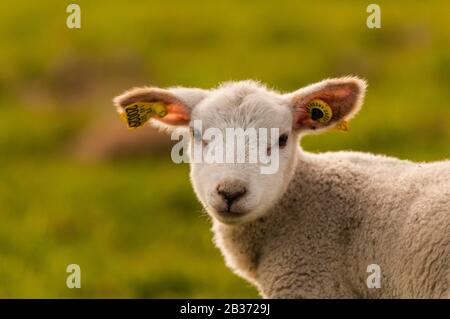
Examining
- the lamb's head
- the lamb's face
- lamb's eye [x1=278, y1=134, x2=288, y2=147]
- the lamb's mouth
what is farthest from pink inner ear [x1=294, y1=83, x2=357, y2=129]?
the lamb's mouth

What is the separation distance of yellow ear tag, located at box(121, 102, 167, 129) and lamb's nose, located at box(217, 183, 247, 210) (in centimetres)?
103

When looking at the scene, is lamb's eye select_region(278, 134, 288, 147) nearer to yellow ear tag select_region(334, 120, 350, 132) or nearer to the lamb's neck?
the lamb's neck

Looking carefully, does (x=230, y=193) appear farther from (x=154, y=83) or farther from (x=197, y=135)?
(x=154, y=83)

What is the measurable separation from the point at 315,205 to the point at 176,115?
1.08 meters

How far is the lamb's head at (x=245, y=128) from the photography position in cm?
589

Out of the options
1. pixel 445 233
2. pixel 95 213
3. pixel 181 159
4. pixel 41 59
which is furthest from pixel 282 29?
pixel 445 233

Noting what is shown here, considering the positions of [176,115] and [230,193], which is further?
[176,115]

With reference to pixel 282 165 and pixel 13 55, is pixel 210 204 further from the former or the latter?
pixel 13 55

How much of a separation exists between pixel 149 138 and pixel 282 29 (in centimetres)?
540

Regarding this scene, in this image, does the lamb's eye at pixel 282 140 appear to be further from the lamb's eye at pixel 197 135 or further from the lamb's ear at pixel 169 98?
the lamb's ear at pixel 169 98

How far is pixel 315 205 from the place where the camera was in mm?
6410

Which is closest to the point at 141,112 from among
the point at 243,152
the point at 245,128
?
the point at 245,128

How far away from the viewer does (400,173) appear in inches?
243

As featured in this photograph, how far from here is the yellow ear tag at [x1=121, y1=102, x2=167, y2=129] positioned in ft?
21.6
